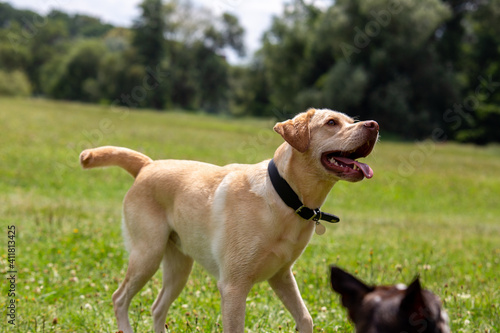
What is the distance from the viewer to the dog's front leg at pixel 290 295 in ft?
12.6

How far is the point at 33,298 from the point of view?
4969 millimetres

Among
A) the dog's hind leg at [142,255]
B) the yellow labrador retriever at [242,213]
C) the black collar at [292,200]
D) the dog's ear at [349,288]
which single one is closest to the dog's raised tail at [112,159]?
the yellow labrador retriever at [242,213]

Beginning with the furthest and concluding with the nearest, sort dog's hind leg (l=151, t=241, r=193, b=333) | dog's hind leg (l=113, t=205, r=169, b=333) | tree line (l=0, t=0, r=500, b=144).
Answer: tree line (l=0, t=0, r=500, b=144) → dog's hind leg (l=151, t=241, r=193, b=333) → dog's hind leg (l=113, t=205, r=169, b=333)

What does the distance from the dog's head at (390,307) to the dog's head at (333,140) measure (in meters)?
1.23

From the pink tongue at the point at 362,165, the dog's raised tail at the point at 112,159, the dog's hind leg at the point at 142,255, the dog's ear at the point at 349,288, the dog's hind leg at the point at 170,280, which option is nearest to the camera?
the dog's ear at the point at 349,288

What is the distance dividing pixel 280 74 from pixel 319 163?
3856 centimetres

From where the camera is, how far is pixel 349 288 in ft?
7.55

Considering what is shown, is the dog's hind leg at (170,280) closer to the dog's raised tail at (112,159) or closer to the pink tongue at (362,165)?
the dog's raised tail at (112,159)

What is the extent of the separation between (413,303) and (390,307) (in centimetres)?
13

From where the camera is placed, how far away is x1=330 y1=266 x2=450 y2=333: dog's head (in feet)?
6.70

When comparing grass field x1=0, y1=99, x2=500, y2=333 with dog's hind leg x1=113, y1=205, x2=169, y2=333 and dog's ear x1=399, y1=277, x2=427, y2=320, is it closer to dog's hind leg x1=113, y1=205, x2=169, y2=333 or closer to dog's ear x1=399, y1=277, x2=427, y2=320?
dog's hind leg x1=113, y1=205, x2=169, y2=333

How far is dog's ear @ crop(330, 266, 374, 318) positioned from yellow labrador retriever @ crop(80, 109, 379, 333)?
1.21m

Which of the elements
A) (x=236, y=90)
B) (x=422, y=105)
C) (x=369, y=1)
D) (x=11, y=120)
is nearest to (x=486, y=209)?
(x=11, y=120)

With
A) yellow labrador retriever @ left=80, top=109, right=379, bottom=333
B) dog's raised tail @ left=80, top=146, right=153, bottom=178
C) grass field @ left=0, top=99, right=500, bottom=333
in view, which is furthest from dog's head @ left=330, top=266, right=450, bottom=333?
dog's raised tail @ left=80, top=146, right=153, bottom=178
